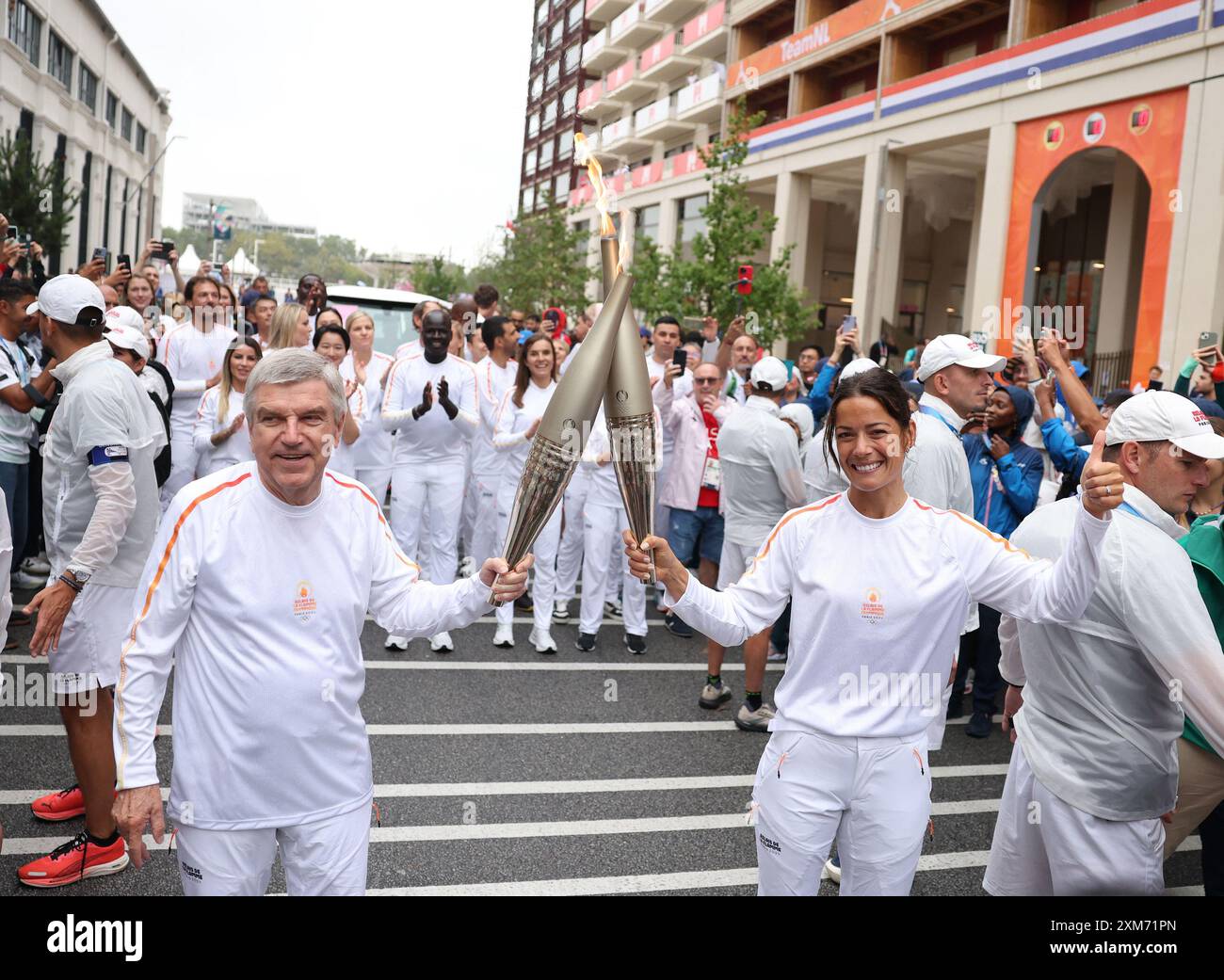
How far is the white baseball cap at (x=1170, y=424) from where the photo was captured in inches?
116

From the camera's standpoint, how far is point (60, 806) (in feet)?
14.7

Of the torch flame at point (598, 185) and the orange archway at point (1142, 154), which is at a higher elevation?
the orange archway at point (1142, 154)

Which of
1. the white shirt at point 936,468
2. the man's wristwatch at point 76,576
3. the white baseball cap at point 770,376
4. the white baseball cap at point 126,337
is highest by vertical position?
the white baseball cap at point 770,376

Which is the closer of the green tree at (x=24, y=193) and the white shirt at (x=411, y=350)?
the white shirt at (x=411, y=350)

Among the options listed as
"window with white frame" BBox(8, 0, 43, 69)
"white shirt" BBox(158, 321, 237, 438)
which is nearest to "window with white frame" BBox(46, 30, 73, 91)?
"window with white frame" BBox(8, 0, 43, 69)

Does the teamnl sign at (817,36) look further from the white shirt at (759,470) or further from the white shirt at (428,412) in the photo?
the white shirt at (759,470)

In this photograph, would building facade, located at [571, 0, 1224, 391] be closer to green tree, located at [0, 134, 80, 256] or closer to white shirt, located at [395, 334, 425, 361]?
white shirt, located at [395, 334, 425, 361]

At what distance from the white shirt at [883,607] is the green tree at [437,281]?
128 feet

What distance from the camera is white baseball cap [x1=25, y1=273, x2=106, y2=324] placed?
4.18 meters

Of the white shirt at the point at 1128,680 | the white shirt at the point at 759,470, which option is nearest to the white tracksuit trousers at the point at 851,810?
the white shirt at the point at 1128,680

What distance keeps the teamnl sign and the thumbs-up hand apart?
24.1 meters

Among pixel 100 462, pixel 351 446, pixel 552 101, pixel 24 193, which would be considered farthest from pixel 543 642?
pixel 552 101

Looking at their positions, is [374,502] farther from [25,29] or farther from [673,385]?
[25,29]

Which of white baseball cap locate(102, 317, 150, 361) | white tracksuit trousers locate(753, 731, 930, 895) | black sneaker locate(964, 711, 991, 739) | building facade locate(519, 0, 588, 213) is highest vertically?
building facade locate(519, 0, 588, 213)
